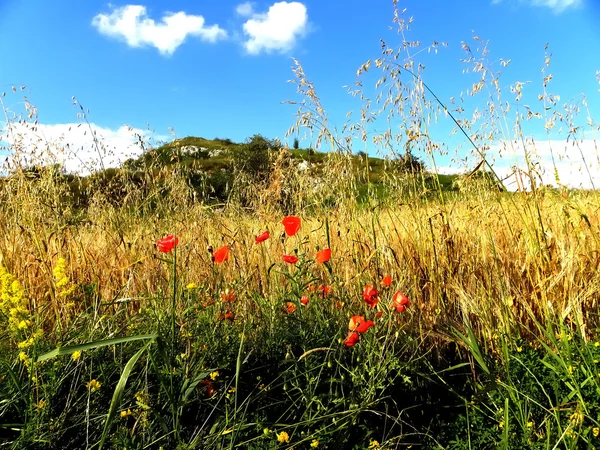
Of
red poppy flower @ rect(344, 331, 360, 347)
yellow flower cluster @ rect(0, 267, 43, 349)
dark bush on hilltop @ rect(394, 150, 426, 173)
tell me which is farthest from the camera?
dark bush on hilltop @ rect(394, 150, 426, 173)

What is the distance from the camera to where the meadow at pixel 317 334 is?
1308mm

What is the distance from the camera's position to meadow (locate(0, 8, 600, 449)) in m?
1.31

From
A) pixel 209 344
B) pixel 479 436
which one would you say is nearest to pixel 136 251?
pixel 209 344

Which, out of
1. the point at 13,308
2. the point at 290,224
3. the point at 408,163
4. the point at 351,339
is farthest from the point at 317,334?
the point at 408,163

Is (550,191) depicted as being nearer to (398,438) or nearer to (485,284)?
(485,284)

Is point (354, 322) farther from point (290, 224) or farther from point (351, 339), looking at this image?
point (290, 224)

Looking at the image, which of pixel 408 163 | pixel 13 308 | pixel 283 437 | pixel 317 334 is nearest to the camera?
pixel 283 437

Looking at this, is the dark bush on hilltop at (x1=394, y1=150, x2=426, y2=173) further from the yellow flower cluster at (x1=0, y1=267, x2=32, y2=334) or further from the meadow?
the yellow flower cluster at (x1=0, y1=267, x2=32, y2=334)

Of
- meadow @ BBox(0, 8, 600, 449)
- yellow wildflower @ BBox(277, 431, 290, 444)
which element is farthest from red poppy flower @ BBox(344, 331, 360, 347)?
yellow wildflower @ BBox(277, 431, 290, 444)

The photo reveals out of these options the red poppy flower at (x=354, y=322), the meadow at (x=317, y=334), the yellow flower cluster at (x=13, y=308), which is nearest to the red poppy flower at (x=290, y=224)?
the meadow at (x=317, y=334)

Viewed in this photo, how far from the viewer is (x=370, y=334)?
149 centimetres

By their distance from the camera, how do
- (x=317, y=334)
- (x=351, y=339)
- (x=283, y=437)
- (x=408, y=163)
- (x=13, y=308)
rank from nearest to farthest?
(x=283, y=437) < (x=351, y=339) < (x=13, y=308) < (x=317, y=334) < (x=408, y=163)

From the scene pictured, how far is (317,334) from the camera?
1.65 m

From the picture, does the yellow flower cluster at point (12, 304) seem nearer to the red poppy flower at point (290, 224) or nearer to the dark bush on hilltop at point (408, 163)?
the red poppy flower at point (290, 224)
